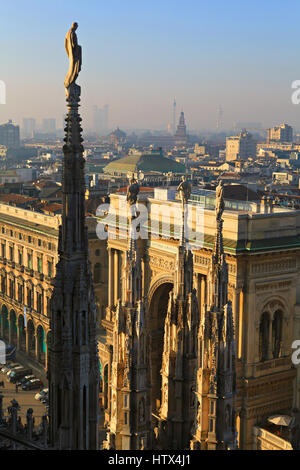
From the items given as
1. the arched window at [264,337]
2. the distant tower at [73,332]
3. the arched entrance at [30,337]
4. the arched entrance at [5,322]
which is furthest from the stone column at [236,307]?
the arched entrance at [5,322]

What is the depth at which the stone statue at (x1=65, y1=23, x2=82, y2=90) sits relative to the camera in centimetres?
1409

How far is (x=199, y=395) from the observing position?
1998 centimetres

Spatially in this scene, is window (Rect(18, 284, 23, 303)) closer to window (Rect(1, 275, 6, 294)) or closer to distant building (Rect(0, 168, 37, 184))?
window (Rect(1, 275, 6, 294))

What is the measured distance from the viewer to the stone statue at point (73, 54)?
555 inches

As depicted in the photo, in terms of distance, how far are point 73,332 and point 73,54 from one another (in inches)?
232

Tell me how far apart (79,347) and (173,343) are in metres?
7.48

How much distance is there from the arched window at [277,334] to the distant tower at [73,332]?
32564mm

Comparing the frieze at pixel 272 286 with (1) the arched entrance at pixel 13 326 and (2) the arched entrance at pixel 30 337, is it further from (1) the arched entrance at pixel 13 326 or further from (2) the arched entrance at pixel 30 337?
(1) the arched entrance at pixel 13 326

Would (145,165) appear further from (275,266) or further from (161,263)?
(275,266)

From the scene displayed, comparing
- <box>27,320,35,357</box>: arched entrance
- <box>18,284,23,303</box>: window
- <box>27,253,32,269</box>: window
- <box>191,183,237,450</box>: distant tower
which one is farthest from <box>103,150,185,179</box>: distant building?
<box>191,183,237,450</box>: distant tower

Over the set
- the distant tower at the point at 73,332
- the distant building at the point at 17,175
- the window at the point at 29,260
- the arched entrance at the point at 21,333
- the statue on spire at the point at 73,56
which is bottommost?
the arched entrance at the point at 21,333

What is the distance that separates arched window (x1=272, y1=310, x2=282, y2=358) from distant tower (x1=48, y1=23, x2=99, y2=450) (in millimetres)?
32564
